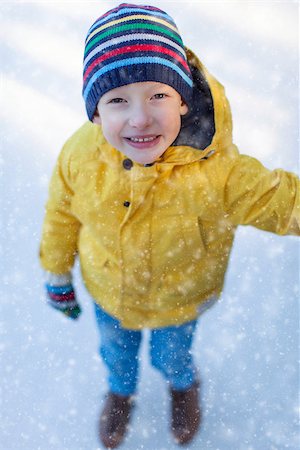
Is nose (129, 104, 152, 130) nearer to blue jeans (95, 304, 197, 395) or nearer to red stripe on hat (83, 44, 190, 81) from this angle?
red stripe on hat (83, 44, 190, 81)

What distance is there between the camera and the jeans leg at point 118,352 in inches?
55.6

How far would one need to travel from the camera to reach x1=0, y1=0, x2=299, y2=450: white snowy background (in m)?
1.60

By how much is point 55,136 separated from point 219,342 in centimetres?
82

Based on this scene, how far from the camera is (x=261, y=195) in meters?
1.12

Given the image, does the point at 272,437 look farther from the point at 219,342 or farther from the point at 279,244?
the point at 279,244

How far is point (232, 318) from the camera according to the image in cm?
174

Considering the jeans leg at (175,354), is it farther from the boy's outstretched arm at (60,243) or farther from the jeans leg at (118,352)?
the boy's outstretched arm at (60,243)

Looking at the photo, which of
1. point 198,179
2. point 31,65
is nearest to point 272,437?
point 198,179

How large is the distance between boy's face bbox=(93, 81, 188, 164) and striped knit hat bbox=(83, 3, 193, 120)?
0.05 feet

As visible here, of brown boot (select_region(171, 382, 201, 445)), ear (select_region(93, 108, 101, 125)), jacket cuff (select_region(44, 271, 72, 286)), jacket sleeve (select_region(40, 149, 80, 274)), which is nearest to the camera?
ear (select_region(93, 108, 101, 125))

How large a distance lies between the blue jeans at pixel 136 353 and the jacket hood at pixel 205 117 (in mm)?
436

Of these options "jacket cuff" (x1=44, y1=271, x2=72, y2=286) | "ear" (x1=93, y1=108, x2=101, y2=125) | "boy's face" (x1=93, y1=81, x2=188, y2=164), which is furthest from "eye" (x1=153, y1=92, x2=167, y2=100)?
"jacket cuff" (x1=44, y1=271, x2=72, y2=286)

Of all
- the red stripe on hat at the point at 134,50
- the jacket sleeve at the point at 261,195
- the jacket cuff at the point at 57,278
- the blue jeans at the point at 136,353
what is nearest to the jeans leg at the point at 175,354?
the blue jeans at the point at 136,353

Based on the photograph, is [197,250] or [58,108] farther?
[58,108]
